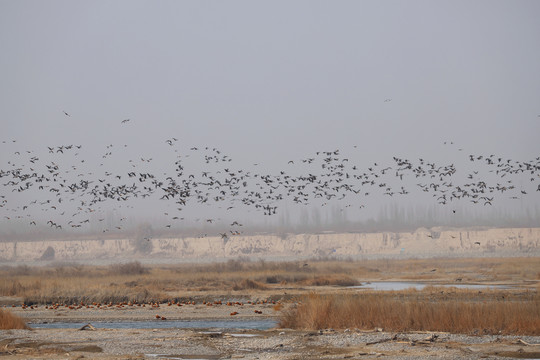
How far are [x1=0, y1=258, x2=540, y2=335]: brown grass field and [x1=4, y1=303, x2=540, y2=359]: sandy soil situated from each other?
4.17ft

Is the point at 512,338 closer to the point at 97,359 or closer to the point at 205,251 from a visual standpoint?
the point at 97,359

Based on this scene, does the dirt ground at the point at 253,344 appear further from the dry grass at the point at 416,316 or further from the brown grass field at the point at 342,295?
the brown grass field at the point at 342,295

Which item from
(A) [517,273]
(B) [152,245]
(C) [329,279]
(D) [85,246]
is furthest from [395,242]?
(C) [329,279]

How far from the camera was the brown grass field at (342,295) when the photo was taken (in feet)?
106

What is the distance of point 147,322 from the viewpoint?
43.0m

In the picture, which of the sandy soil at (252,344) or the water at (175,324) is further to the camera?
the water at (175,324)

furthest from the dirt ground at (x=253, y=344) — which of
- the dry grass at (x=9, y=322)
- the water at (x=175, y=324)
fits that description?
the water at (x=175, y=324)

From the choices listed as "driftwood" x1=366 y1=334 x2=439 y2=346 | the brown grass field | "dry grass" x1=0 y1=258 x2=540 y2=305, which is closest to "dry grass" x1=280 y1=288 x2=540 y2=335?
the brown grass field

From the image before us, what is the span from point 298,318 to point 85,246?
156631mm

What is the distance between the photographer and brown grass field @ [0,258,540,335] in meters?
32.4

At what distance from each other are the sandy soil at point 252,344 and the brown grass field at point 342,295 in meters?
1.27

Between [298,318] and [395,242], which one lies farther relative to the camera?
[395,242]

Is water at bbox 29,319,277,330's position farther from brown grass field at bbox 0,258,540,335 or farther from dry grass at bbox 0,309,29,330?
dry grass at bbox 0,309,29,330

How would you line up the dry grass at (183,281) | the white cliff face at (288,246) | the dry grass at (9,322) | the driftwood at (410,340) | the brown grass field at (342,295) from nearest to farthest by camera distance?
the driftwood at (410,340)
the brown grass field at (342,295)
the dry grass at (9,322)
the dry grass at (183,281)
the white cliff face at (288,246)
